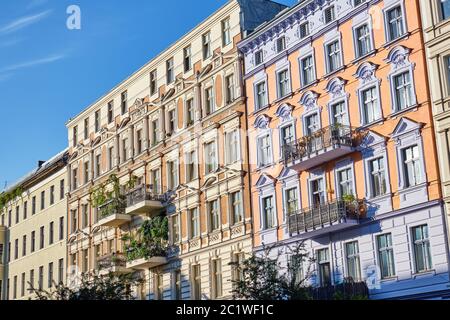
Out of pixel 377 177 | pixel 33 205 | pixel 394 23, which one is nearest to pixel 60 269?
pixel 33 205

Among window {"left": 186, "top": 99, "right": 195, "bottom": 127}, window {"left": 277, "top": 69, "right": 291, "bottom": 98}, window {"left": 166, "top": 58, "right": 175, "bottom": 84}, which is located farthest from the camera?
window {"left": 166, "top": 58, "right": 175, "bottom": 84}

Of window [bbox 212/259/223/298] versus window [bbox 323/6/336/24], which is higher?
window [bbox 323/6/336/24]

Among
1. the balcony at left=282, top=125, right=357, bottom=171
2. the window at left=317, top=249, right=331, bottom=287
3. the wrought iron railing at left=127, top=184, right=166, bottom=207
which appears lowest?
the window at left=317, top=249, right=331, bottom=287

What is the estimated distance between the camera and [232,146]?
1435 inches

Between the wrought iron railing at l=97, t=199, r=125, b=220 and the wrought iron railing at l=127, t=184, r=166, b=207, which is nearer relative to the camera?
the wrought iron railing at l=127, t=184, r=166, b=207

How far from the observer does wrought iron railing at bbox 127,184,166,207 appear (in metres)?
40.8

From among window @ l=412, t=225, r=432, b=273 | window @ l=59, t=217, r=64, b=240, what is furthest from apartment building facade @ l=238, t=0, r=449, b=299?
window @ l=59, t=217, r=64, b=240

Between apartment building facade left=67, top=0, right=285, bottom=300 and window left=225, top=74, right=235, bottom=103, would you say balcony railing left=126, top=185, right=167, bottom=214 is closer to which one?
apartment building facade left=67, top=0, right=285, bottom=300

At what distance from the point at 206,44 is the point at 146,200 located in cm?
859

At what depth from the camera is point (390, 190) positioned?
90.8ft

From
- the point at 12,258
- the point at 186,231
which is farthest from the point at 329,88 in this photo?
the point at 12,258

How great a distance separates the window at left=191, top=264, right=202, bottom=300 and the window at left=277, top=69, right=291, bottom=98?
9457mm

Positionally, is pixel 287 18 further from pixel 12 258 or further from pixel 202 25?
pixel 12 258

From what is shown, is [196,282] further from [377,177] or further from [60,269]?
[60,269]
